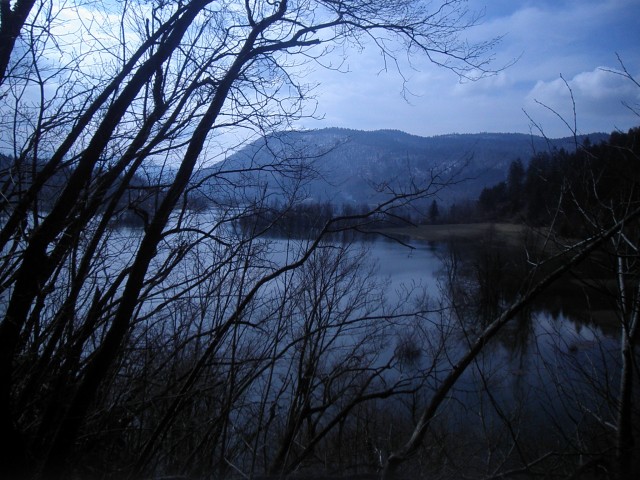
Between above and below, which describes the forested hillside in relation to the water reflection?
above

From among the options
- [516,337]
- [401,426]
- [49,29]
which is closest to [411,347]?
[401,426]

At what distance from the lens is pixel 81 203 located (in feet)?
13.1

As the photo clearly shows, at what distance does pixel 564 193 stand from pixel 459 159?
139cm

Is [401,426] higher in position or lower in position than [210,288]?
lower

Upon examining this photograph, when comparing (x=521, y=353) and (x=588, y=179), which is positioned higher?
(x=588, y=179)

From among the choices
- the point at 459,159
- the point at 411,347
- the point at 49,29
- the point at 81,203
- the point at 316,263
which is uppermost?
the point at 49,29

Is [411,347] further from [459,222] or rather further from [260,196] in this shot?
[260,196]

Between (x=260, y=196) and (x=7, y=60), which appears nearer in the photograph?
(x=7, y=60)

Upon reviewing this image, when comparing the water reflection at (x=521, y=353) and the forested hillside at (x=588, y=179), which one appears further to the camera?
the water reflection at (x=521, y=353)

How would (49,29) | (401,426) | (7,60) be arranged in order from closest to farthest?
(7,60) → (49,29) → (401,426)

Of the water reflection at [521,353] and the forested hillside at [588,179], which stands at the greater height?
the forested hillside at [588,179]

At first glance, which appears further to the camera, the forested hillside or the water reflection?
the water reflection

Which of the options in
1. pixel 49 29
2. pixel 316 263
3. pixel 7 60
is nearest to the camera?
pixel 7 60

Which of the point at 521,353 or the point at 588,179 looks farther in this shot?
the point at 521,353
